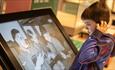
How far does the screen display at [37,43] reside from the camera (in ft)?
2.71

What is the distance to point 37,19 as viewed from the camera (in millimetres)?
973

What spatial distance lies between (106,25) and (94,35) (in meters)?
0.06

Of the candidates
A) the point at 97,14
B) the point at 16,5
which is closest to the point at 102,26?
the point at 97,14

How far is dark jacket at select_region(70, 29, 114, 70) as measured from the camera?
0.83 meters

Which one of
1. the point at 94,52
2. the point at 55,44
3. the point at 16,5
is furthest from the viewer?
the point at 16,5

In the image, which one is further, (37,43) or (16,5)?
(16,5)

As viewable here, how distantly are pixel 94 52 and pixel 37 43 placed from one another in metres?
0.21

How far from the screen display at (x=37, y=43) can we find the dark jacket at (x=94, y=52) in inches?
4.3

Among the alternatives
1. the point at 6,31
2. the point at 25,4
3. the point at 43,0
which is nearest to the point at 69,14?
the point at 43,0

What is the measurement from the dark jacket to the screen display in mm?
109

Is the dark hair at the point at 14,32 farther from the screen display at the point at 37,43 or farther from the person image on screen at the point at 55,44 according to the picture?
the person image on screen at the point at 55,44

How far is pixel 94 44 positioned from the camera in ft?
2.74

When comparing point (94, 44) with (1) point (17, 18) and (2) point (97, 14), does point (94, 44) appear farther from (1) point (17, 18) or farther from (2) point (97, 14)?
(1) point (17, 18)

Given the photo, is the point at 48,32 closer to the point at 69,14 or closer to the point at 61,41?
the point at 61,41
